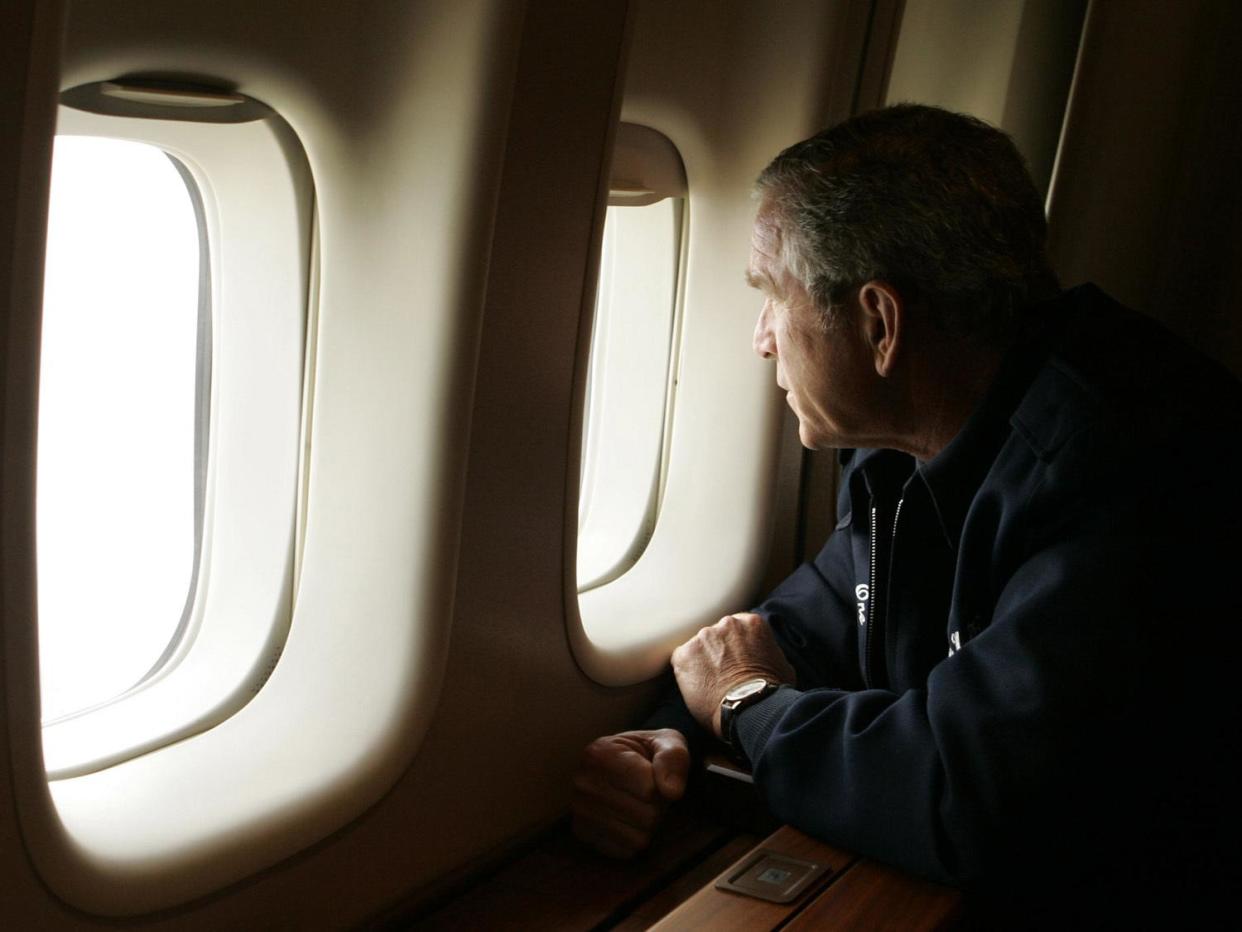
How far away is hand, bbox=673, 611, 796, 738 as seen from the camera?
6.31 ft

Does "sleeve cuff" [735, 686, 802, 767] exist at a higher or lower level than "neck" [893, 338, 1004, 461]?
lower

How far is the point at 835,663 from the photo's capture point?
6.88 ft

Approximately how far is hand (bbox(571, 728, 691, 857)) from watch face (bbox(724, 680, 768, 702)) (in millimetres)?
121

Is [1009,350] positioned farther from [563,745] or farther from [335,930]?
[335,930]

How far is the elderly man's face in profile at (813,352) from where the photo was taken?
1.73 m

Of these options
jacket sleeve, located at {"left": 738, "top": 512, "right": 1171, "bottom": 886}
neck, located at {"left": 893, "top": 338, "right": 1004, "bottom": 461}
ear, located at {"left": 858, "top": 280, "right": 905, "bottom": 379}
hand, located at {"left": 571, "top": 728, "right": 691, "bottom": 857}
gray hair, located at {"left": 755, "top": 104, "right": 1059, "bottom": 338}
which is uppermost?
gray hair, located at {"left": 755, "top": 104, "right": 1059, "bottom": 338}

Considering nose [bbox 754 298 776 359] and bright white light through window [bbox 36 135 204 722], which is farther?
nose [bbox 754 298 776 359]

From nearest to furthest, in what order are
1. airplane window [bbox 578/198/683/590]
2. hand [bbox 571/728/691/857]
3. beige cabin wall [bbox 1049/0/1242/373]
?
hand [bbox 571/728/691/857], airplane window [bbox 578/198/683/590], beige cabin wall [bbox 1049/0/1242/373]

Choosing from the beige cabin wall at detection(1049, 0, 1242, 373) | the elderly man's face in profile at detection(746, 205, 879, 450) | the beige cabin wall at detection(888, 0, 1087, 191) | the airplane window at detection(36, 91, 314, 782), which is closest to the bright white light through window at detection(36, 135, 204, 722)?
the airplane window at detection(36, 91, 314, 782)

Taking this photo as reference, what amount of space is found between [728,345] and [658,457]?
257mm

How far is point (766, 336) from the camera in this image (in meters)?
1.86

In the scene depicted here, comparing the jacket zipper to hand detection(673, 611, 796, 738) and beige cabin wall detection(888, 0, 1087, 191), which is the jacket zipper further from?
beige cabin wall detection(888, 0, 1087, 191)

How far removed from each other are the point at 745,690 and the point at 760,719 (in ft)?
0.33

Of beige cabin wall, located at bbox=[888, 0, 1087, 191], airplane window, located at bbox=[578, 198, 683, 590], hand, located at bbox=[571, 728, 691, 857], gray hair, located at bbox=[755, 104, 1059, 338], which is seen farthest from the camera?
beige cabin wall, located at bbox=[888, 0, 1087, 191]
